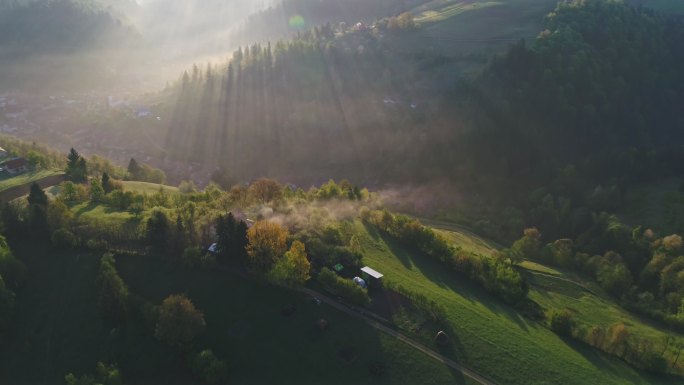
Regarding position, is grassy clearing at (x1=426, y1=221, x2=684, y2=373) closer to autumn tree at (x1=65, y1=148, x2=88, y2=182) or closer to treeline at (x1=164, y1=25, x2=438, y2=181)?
treeline at (x1=164, y1=25, x2=438, y2=181)

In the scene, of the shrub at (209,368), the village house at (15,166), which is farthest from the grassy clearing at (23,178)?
the shrub at (209,368)

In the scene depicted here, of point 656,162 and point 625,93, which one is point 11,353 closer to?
point 656,162

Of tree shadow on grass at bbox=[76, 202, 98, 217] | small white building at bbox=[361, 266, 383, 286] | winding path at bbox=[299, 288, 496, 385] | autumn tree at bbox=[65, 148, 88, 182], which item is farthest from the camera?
autumn tree at bbox=[65, 148, 88, 182]

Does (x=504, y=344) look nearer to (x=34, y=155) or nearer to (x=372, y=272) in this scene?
(x=372, y=272)

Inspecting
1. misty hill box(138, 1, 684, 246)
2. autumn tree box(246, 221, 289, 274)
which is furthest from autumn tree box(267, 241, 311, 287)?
misty hill box(138, 1, 684, 246)

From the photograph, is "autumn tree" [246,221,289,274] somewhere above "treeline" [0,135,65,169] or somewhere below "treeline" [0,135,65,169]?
below

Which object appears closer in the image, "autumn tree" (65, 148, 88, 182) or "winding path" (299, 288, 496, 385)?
"winding path" (299, 288, 496, 385)

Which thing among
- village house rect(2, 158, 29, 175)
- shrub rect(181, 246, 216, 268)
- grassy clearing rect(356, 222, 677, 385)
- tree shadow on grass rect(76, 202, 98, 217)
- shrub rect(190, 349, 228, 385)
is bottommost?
grassy clearing rect(356, 222, 677, 385)
